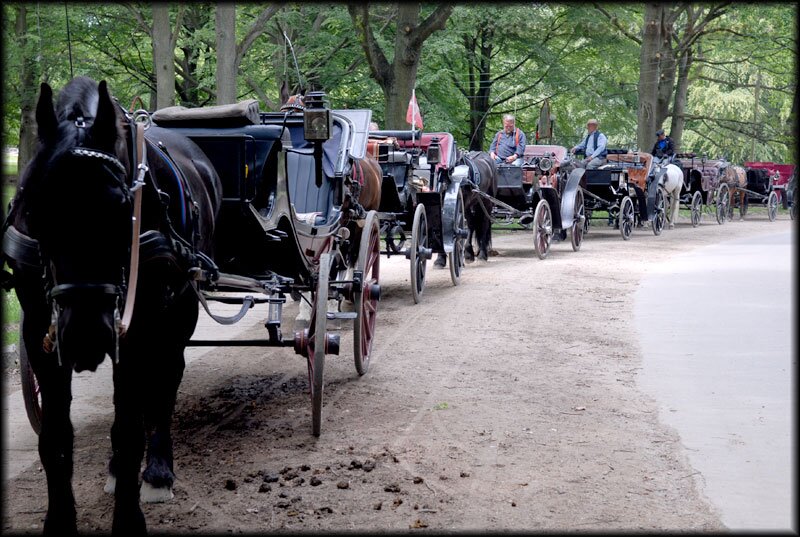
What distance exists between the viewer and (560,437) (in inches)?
225

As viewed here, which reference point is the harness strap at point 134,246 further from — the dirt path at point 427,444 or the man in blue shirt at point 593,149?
the man in blue shirt at point 593,149

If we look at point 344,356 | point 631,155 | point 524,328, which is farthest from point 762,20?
point 344,356

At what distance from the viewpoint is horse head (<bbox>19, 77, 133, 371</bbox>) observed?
332 cm

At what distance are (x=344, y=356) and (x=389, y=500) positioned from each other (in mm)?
3738

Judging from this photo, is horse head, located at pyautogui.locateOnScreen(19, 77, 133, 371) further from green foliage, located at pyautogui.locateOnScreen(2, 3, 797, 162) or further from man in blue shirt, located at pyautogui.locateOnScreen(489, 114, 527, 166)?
man in blue shirt, located at pyautogui.locateOnScreen(489, 114, 527, 166)

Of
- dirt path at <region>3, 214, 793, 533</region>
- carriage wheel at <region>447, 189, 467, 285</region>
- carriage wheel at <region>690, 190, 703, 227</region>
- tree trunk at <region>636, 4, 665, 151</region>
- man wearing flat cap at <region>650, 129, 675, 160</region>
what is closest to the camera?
dirt path at <region>3, 214, 793, 533</region>

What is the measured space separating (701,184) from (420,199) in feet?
55.3

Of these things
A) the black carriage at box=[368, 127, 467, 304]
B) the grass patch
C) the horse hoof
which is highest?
the black carriage at box=[368, 127, 467, 304]

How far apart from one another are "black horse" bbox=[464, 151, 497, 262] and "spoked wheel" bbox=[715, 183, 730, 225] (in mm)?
13516

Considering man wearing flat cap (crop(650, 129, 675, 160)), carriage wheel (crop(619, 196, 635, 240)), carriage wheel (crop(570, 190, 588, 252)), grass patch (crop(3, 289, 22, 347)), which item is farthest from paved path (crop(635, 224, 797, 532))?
man wearing flat cap (crop(650, 129, 675, 160))

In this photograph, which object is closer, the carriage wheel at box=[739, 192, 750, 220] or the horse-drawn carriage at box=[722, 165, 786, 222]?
the horse-drawn carriage at box=[722, 165, 786, 222]

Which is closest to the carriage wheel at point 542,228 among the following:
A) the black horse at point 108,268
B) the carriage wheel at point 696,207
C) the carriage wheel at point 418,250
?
the carriage wheel at point 418,250

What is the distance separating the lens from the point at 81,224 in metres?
3.37

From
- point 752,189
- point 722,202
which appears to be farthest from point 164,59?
point 752,189
